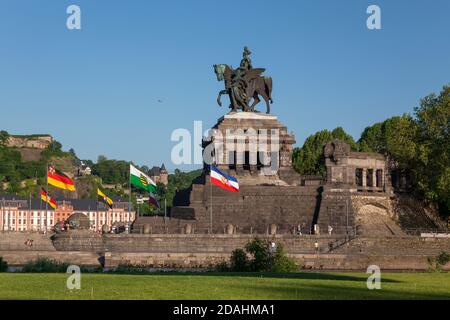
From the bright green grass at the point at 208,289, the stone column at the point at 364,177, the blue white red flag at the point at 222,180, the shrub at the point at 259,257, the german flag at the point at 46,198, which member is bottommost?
the bright green grass at the point at 208,289

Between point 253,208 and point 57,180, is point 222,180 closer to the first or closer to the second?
point 253,208

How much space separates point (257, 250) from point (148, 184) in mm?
28186

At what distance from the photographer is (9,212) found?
165m

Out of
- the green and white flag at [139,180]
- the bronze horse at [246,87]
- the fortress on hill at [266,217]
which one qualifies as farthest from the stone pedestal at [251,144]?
the green and white flag at [139,180]

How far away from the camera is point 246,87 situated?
9206 centimetres

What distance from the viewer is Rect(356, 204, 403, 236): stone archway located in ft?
260

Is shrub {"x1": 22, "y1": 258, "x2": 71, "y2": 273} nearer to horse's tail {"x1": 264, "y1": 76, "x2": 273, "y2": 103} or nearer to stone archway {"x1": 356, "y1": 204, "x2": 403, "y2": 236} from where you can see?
stone archway {"x1": 356, "y1": 204, "x2": 403, "y2": 236}

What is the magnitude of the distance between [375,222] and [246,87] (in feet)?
61.1

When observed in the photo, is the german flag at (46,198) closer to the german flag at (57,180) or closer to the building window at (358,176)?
the german flag at (57,180)

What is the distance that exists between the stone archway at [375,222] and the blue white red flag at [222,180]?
34.2 ft

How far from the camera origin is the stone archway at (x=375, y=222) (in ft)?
260

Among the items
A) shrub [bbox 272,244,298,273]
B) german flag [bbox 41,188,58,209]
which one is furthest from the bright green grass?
german flag [bbox 41,188,58,209]
